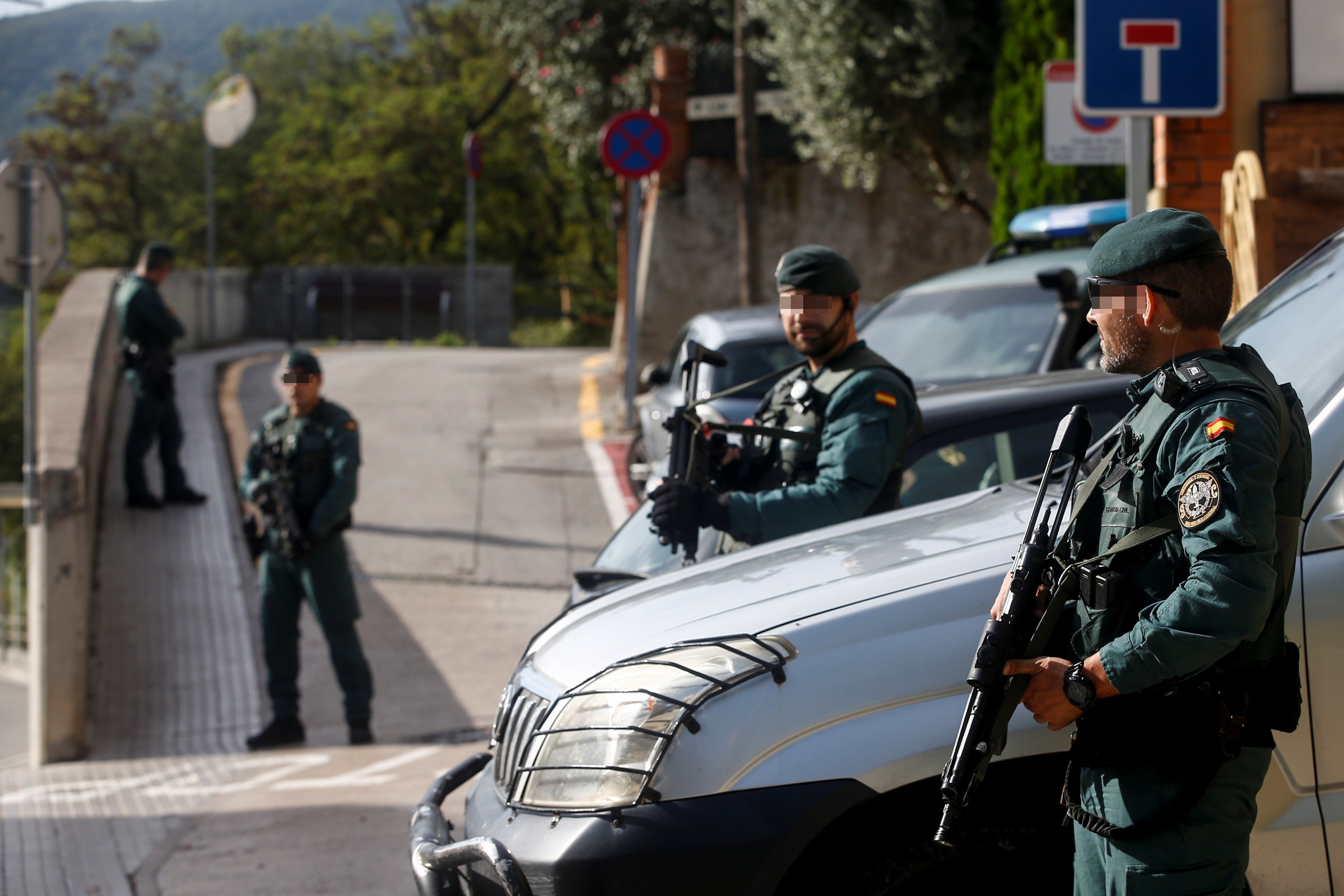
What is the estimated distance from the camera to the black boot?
643 cm

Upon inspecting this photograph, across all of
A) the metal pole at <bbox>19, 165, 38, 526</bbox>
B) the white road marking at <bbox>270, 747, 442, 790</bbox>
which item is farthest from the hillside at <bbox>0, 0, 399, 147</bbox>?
the white road marking at <bbox>270, 747, 442, 790</bbox>

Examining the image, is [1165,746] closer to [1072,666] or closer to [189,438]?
[1072,666]

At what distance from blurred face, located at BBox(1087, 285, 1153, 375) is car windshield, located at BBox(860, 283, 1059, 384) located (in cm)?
453

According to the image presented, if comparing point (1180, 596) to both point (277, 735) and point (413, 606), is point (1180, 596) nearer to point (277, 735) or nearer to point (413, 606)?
point (277, 735)

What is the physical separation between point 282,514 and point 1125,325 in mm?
4892

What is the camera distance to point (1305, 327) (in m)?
2.87

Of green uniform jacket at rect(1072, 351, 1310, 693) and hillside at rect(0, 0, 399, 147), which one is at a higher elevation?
hillside at rect(0, 0, 399, 147)

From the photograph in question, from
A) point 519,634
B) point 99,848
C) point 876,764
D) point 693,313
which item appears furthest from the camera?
point 693,313

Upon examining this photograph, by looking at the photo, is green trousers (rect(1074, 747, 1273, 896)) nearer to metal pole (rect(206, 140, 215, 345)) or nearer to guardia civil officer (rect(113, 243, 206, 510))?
guardia civil officer (rect(113, 243, 206, 510))

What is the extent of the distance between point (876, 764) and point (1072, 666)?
16.1 inches

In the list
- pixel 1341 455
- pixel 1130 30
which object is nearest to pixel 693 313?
pixel 1130 30

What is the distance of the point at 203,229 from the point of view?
4175cm

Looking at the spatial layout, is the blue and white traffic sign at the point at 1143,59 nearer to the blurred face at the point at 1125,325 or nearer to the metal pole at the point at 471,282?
the blurred face at the point at 1125,325

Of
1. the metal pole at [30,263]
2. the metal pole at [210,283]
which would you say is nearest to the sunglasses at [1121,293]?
the metal pole at [30,263]
